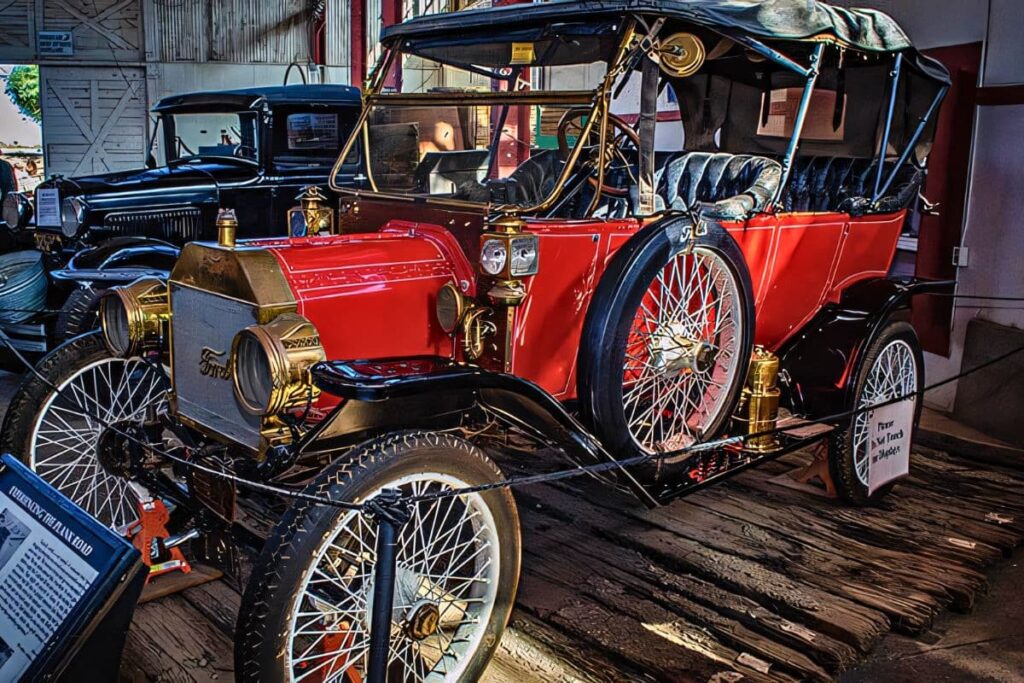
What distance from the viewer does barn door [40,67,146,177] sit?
13219 millimetres

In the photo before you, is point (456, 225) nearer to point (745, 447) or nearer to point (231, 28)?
point (745, 447)

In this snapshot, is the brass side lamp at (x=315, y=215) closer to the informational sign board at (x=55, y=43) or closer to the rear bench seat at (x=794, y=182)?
the rear bench seat at (x=794, y=182)

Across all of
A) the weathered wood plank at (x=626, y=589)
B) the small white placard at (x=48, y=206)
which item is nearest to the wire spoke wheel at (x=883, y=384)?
the weathered wood plank at (x=626, y=589)

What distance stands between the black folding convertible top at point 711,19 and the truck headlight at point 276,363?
1449 millimetres

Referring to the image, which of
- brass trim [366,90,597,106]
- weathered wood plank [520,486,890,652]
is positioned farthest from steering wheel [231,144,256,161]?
weathered wood plank [520,486,890,652]

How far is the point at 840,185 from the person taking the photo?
4.52 metres

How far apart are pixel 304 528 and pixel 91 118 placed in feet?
42.5

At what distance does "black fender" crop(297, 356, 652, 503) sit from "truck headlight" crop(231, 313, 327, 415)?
87 millimetres

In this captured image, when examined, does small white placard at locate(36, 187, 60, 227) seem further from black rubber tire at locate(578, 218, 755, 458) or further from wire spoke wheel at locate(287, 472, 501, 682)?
black rubber tire at locate(578, 218, 755, 458)

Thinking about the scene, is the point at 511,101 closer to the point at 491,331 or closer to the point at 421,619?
the point at 491,331

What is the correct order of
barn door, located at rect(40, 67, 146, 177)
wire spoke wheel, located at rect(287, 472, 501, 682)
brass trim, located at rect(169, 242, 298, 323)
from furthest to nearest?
1. barn door, located at rect(40, 67, 146, 177)
2. brass trim, located at rect(169, 242, 298, 323)
3. wire spoke wheel, located at rect(287, 472, 501, 682)

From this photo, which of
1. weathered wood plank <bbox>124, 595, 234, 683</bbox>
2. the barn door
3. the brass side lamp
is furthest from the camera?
the barn door

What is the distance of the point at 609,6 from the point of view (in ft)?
10.2

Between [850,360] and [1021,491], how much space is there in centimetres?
128
